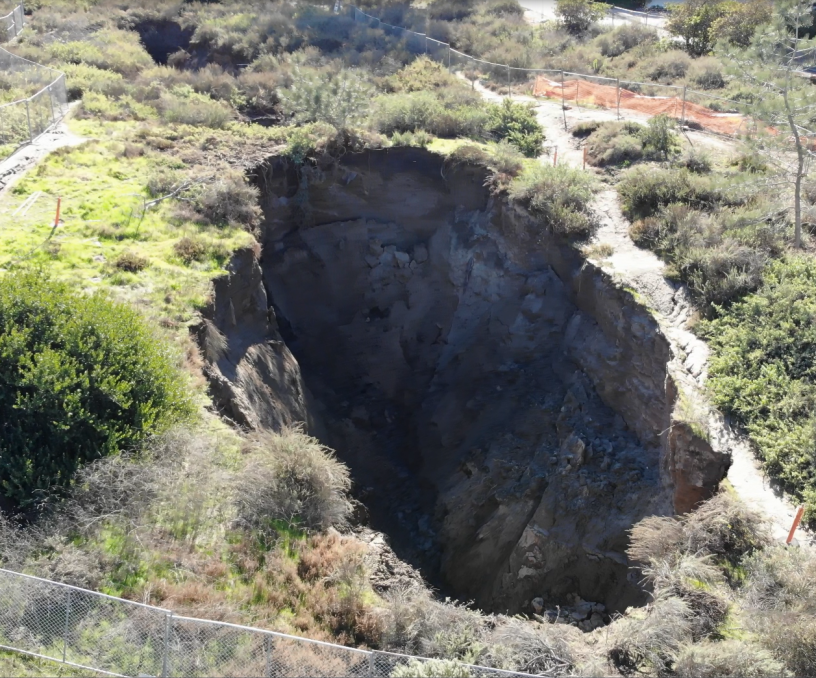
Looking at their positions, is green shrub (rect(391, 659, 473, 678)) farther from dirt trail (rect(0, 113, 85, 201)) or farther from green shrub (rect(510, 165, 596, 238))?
dirt trail (rect(0, 113, 85, 201))

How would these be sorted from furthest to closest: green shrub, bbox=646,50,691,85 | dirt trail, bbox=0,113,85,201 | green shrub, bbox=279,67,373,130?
green shrub, bbox=646,50,691,85, green shrub, bbox=279,67,373,130, dirt trail, bbox=0,113,85,201

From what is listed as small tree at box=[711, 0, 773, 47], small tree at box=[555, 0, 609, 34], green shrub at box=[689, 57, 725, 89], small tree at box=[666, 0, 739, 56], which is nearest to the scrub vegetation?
green shrub at box=[689, 57, 725, 89]

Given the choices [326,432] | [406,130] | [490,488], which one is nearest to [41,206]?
[326,432]

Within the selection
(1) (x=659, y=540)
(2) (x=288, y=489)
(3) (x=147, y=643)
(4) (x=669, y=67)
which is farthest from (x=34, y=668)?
(4) (x=669, y=67)

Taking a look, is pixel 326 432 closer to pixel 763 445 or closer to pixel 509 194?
pixel 509 194

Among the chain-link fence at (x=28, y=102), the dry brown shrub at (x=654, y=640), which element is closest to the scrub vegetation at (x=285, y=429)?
the dry brown shrub at (x=654, y=640)
